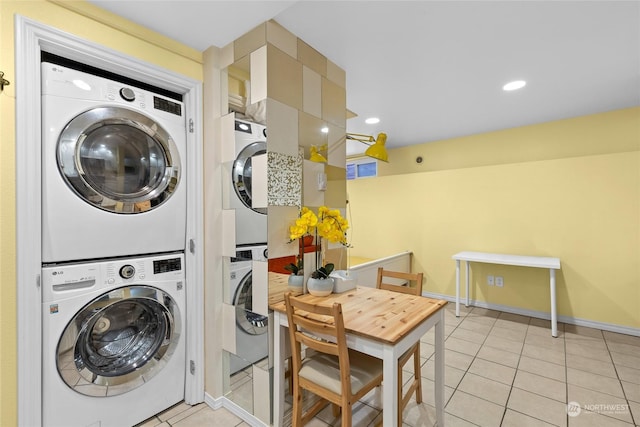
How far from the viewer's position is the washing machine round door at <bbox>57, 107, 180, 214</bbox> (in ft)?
4.91

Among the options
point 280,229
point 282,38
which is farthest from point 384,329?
point 282,38

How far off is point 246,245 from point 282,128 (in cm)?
75

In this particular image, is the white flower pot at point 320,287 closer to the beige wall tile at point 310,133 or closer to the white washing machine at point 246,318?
the white washing machine at point 246,318

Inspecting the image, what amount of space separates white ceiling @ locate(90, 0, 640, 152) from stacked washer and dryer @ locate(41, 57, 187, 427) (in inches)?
21.6

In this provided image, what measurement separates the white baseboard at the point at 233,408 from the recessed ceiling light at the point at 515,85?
3329 mm

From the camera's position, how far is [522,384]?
2211mm

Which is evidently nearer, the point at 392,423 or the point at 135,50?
the point at 392,423

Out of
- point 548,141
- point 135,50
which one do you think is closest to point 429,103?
point 548,141

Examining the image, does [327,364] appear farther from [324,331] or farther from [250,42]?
[250,42]

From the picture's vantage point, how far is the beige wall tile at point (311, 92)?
6.33 feet

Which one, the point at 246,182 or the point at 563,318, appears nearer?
the point at 246,182

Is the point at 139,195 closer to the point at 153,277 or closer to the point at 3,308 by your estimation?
the point at 153,277

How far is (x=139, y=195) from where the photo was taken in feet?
5.70

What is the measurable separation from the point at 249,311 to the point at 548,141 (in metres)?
4.08
